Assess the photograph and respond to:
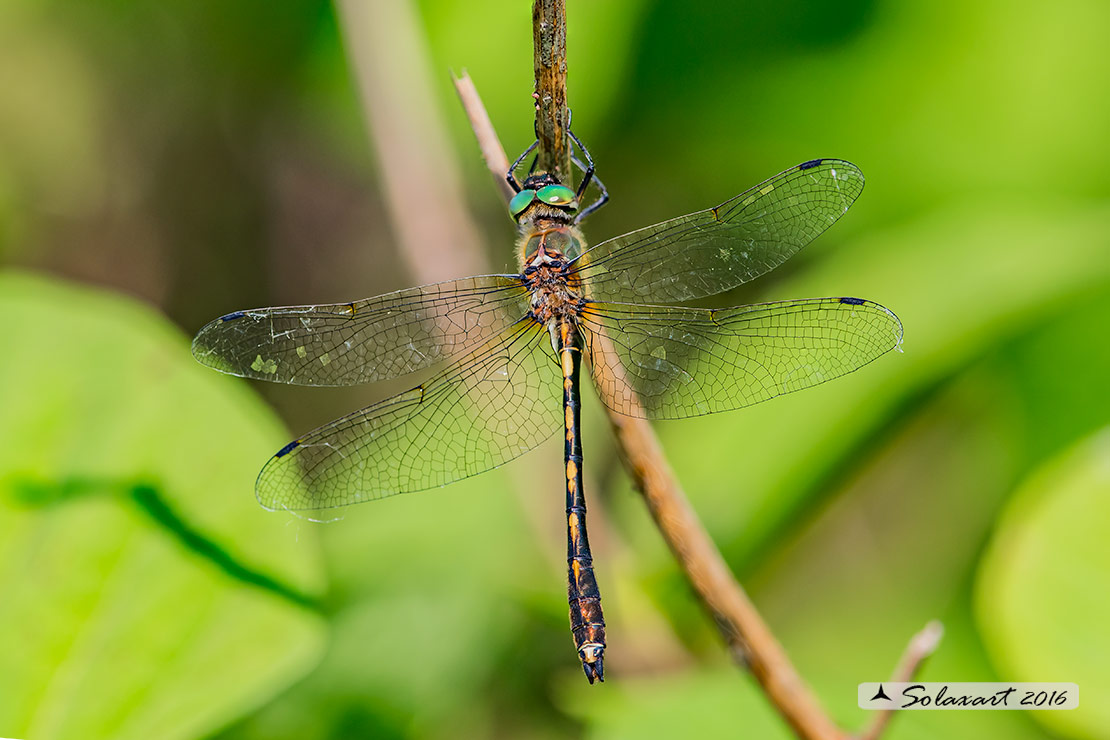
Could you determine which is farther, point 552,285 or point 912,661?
point 552,285

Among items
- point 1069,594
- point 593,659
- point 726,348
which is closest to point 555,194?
point 726,348

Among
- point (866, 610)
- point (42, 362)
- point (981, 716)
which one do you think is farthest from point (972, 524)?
point (42, 362)

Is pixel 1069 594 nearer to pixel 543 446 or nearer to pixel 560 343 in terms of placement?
pixel 560 343

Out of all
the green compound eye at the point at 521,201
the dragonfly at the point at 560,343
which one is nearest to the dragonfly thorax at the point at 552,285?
the dragonfly at the point at 560,343

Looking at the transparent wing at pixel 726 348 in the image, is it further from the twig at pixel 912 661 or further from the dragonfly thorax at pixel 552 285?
the twig at pixel 912 661

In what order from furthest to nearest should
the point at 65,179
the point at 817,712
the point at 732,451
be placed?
the point at 65,179, the point at 732,451, the point at 817,712

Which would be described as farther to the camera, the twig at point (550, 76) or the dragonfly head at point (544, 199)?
the dragonfly head at point (544, 199)

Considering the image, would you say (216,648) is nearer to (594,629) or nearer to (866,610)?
(594,629)
